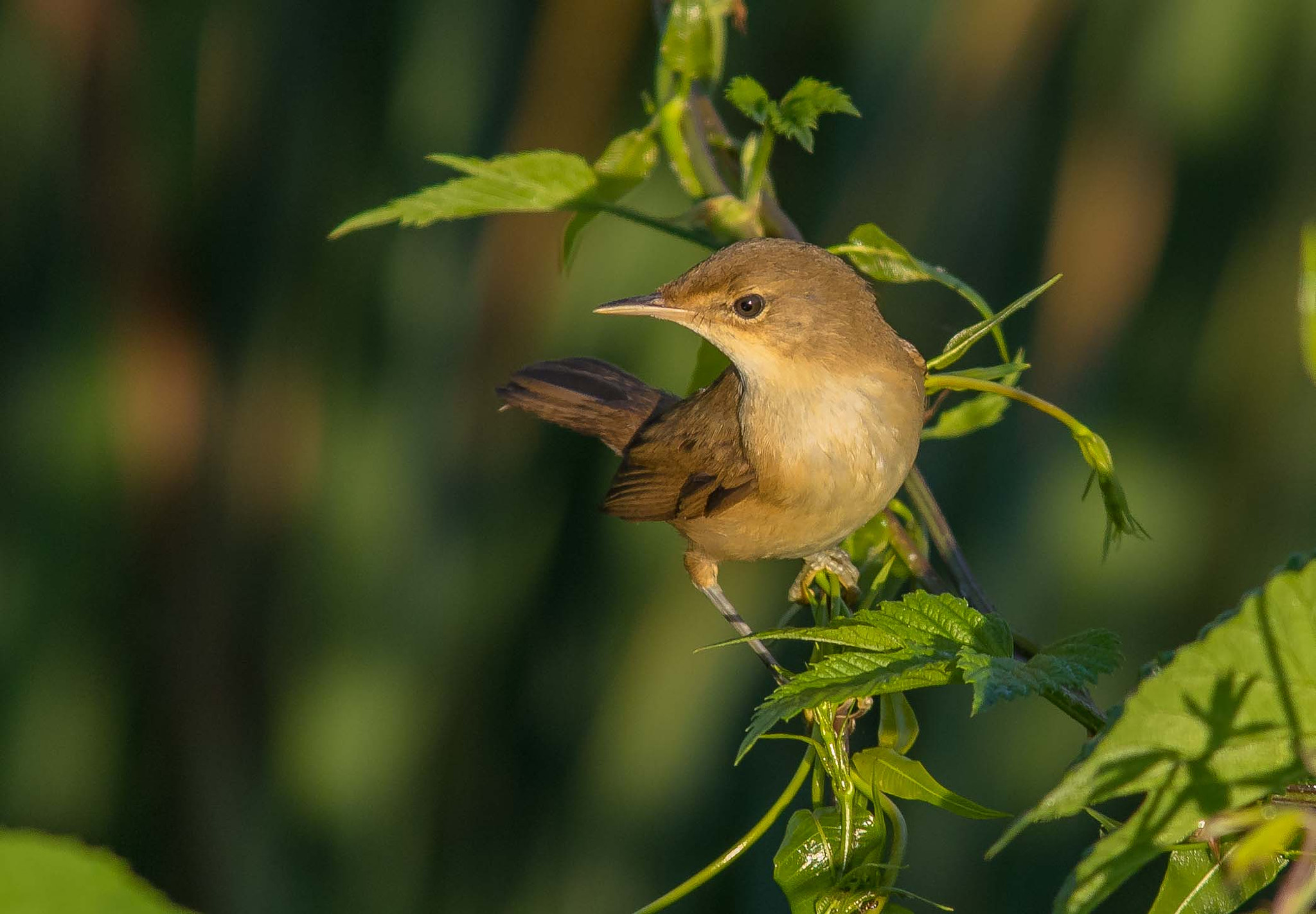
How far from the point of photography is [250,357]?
10.5ft

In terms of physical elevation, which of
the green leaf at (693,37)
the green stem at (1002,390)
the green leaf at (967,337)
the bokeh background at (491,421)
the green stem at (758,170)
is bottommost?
the bokeh background at (491,421)

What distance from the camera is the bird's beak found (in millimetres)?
1594

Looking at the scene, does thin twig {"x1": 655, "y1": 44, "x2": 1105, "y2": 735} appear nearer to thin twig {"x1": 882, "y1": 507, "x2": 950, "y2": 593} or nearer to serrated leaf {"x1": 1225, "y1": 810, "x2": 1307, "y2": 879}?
thin twig {"x1": 882, "y1": 507, "x2": 950, "y2": 593}

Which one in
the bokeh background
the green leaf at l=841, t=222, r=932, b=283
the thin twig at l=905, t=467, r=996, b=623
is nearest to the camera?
the thin twig at l=905, t=467, r=996, b=623

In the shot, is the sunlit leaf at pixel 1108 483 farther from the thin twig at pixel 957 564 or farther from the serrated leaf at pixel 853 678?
the serrated leaf at pixel 853 678

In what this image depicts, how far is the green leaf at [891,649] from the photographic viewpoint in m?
0.96

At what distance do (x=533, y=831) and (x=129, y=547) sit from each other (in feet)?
4.36

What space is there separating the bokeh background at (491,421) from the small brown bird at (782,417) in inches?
37.0


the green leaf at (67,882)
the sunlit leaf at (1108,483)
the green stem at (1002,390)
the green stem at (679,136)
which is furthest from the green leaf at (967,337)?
the green leaf at (67,882)

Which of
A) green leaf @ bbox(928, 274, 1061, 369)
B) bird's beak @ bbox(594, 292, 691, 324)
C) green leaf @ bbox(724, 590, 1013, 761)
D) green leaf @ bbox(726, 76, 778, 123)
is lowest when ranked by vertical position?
green leaf @ bbox(724, 590, 1013, 761)

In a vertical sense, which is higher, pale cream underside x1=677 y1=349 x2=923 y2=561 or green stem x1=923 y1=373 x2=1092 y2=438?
green stem x1=923 y1=373 x2=1092 y2=438

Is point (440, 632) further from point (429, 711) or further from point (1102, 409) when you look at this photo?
point (1102, 409)

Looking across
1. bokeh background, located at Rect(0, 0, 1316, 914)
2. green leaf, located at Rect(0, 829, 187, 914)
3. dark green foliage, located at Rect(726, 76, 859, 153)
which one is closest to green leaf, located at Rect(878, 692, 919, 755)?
dark green foliage, located at Rect(726, 76, 859, 153)

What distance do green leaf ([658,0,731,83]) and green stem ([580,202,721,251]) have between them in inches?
6.8
